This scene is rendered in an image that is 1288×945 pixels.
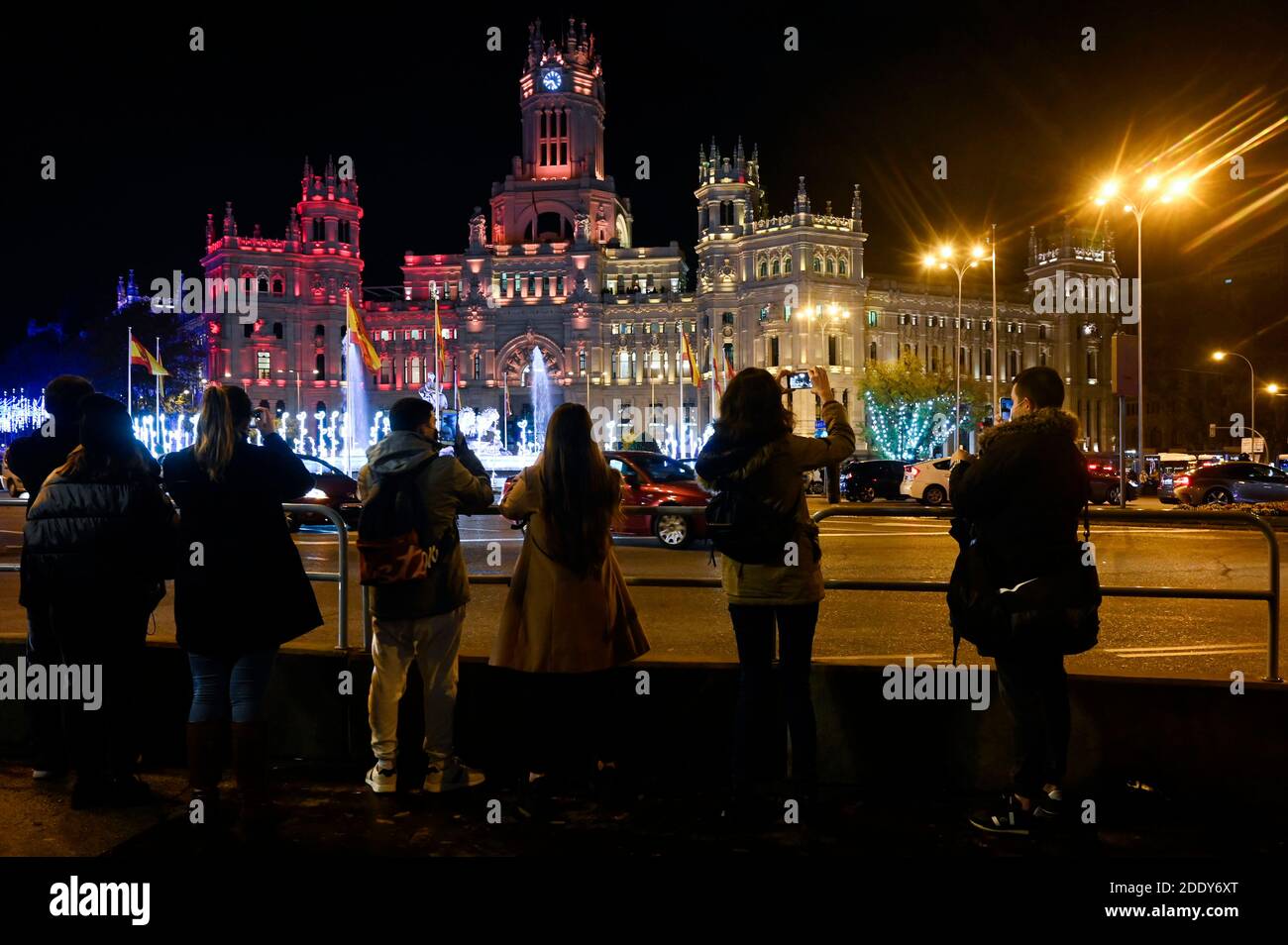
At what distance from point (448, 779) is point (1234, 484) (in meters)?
31.3

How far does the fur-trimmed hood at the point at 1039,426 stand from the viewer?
488 cm

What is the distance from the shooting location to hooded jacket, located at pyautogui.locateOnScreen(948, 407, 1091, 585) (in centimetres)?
483

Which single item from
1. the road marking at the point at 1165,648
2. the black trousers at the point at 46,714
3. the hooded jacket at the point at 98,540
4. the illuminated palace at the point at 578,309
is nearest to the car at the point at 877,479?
the road marking at the point at 1165,648

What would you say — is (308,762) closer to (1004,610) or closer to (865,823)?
(865,823)

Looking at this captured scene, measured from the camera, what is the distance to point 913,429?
226ft

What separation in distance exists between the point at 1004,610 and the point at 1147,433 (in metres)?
102

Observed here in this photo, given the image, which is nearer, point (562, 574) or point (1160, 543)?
point (562, 574)

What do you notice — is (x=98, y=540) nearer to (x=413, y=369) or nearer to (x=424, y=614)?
(x=424, y=614)

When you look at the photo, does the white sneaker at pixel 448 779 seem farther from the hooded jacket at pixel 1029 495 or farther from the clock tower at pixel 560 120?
the clock tower at pixel 560 120

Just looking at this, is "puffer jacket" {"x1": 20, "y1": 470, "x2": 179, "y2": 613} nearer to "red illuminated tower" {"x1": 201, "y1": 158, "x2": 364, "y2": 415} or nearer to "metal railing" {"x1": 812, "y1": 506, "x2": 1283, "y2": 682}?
"metal railing" {"x1": 812, "y1": 506, "x2": 1283, "y2": 682}

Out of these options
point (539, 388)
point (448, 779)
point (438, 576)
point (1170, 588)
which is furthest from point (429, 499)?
point (539, 388)

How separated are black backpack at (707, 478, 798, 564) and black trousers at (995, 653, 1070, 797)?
1.17 m

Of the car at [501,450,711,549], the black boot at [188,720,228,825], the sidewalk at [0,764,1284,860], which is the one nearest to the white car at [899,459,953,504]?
the car at [501,450,711,549]
